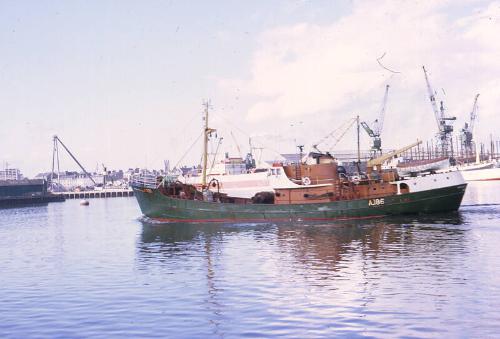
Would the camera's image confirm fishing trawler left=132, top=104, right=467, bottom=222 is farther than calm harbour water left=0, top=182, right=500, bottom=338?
Yes

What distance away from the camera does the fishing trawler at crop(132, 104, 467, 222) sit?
55938 millimetres

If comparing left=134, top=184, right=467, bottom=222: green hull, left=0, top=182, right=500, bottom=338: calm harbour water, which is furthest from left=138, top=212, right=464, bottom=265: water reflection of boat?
left=134, top=184, right=467, bottom=222: green hull

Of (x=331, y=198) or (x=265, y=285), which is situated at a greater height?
(x=331, y=198)

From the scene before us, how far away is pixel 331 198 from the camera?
5700 cm

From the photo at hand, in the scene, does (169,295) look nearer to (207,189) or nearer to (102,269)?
(102,269)

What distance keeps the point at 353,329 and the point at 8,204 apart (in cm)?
15189

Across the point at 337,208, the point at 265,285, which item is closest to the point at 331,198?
the point at 337,208

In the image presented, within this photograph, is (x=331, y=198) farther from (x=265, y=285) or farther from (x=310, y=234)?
(x=265, y=285)

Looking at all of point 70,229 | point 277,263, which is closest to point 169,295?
point 277,263

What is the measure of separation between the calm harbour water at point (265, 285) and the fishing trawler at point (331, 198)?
867 cm

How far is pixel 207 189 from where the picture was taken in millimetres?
61031

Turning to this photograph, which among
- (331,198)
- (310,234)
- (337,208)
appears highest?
(331,198)

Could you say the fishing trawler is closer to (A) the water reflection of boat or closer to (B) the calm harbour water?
(A) the water reflection of boat

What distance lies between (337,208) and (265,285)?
3080cm
